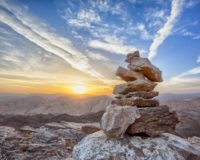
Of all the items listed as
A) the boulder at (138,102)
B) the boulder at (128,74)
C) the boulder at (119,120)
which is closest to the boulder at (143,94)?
the boulder at (138,102)

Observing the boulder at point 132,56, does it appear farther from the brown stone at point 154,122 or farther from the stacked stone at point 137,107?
the brown stone at point 154,122

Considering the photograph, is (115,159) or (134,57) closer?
(115,159)

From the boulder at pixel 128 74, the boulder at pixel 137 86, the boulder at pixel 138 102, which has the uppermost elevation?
the boulder at pixel 128 74

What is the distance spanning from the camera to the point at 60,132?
25.3 metres

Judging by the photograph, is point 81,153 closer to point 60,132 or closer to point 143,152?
point 143,152

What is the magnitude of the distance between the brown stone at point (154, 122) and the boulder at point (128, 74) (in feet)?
7.09

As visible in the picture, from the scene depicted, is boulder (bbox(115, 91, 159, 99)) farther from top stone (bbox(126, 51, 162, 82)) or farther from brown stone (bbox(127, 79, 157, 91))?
top stone (bbox(126, 51, 162, 82))

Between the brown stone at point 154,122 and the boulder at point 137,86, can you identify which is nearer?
the brown stone at point 154,122

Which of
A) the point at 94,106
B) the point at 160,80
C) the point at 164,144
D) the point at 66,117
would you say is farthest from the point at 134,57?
the point at 94,106

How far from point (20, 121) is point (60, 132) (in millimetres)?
16134

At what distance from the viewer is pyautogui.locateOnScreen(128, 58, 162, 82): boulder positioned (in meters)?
11.6

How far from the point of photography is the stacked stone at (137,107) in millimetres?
9867

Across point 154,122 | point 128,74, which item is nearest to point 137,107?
point 154,122

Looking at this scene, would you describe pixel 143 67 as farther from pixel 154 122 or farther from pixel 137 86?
pixel 154 122
